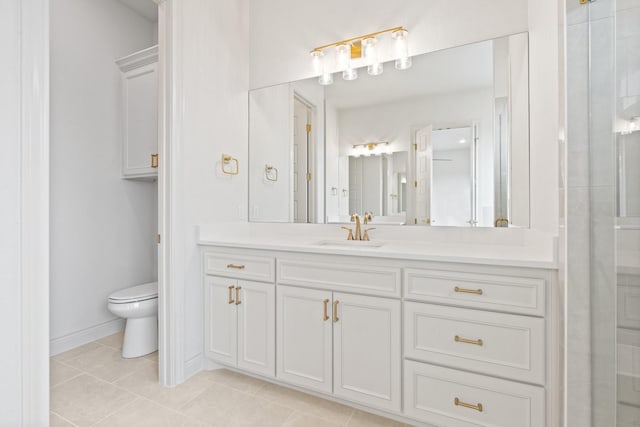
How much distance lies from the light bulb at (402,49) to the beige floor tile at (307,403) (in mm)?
2070

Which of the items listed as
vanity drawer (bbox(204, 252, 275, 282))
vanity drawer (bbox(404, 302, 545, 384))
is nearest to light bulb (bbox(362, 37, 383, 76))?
vanity drawer (bbox(204, 252, 275, 282))

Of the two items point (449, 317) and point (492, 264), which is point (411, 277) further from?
point (492, 264)

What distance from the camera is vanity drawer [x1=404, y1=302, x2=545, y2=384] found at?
126 centimetres

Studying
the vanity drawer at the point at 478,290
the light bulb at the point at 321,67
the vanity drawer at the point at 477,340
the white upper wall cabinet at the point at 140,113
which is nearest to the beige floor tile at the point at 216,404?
the vanity drawer at the point at 477,340

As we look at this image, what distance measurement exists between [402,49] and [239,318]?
1980 millimetres

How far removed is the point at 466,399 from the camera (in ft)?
4.49

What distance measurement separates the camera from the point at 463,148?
75.0 inches

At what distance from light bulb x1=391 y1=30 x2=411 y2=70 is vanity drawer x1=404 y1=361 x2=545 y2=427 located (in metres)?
1.75

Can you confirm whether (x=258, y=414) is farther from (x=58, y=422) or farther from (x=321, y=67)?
(x=321, y=67)

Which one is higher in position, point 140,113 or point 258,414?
point 140,113

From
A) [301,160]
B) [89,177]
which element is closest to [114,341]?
[89,177]

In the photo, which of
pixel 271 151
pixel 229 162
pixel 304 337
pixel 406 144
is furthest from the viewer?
pixel 271 151
